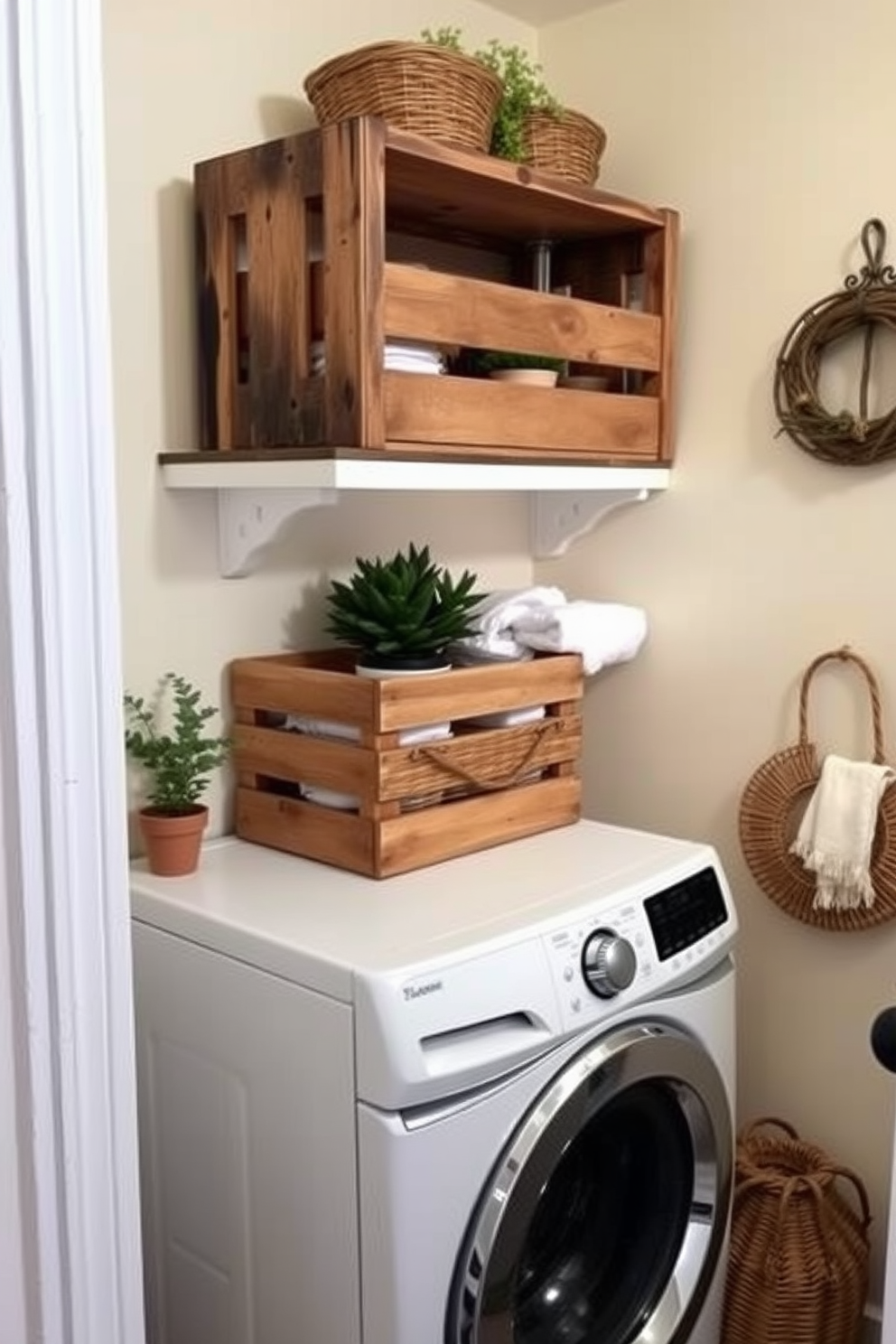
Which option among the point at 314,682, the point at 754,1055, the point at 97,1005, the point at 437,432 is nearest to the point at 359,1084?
the point at 97,1005

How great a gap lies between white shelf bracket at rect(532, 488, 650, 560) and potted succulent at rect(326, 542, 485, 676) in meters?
0.45

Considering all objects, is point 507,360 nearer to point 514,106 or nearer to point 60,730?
point 514,106

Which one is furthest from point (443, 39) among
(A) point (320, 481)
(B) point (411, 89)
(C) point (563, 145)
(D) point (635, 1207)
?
(D) point (635, 1207)

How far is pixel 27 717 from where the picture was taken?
93 centimetres

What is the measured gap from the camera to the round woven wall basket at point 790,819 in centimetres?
188

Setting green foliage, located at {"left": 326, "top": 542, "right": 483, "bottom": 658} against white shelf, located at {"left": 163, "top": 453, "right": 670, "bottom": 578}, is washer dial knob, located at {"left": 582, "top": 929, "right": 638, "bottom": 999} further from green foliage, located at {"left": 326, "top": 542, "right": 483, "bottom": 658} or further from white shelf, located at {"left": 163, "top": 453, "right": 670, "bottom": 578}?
white shelf, located at {"left": 163, "top": 453, "right": 670, "bottom": 578}

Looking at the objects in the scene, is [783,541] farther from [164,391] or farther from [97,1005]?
[97,1005]

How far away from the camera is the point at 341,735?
5.64 feet

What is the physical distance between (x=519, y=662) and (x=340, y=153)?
0.75 m

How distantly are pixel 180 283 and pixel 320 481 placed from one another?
16.9 inches

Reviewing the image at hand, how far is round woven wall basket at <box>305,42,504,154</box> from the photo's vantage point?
5.36 feet

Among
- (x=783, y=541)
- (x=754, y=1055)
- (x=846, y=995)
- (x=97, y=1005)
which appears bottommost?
(x=754, y=1055)

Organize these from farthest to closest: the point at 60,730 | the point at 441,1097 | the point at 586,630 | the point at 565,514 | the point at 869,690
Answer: the point at 565,514 < the point at 586,630 < the point at 869,690 < the point at 441,1097 < the point at 60,730

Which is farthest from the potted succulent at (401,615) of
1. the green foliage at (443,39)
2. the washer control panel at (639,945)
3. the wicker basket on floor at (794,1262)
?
the wicker basket on floor at (794,1262)
